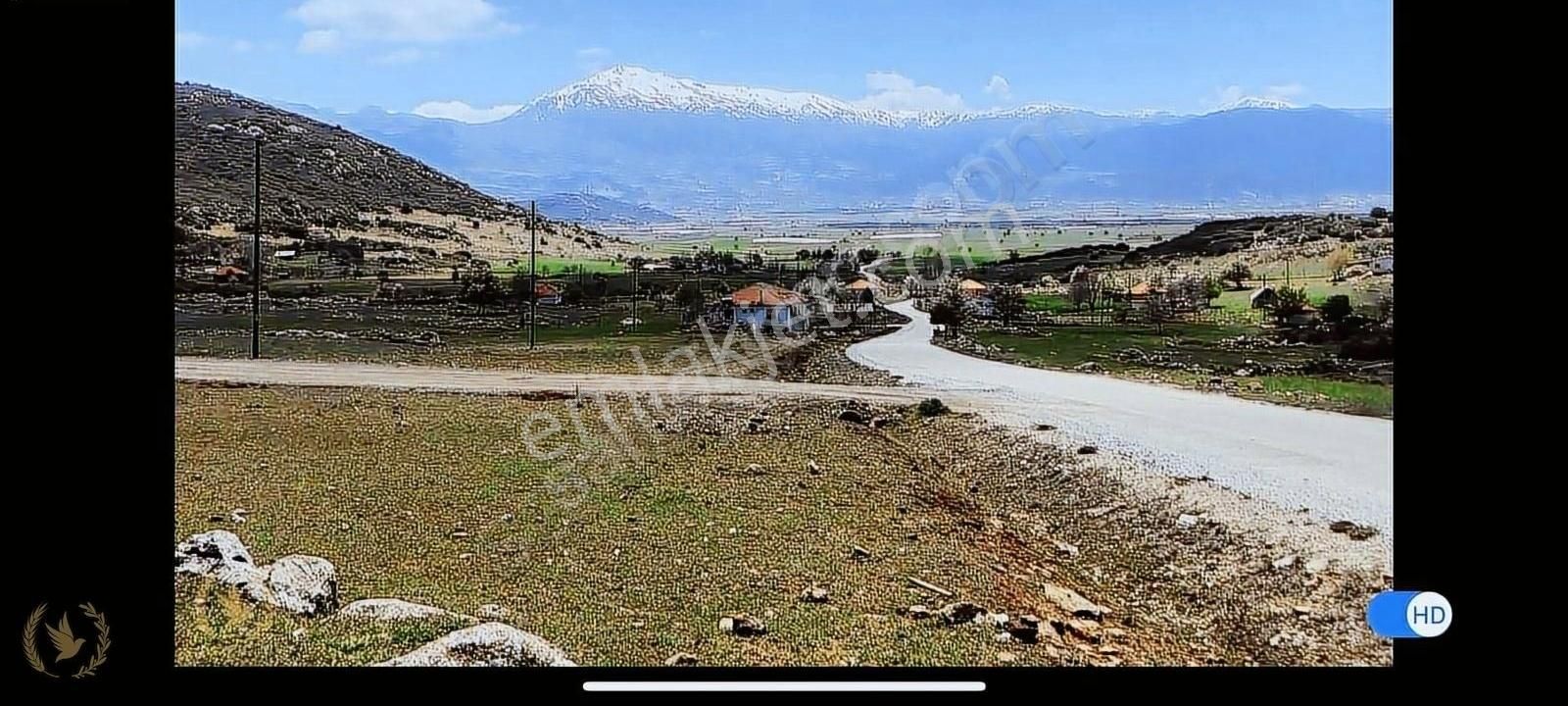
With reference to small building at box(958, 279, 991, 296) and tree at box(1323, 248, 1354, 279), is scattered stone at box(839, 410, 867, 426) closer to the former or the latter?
small building at box(958, 279, 991, 296)

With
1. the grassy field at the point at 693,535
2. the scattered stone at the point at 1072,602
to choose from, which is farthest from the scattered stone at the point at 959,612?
the scattered stone at the point at 1072,602

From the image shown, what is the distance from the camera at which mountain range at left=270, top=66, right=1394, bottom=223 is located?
2.15 m

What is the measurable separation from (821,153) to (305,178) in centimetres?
111

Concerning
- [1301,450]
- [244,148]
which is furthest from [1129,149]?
[244,148]

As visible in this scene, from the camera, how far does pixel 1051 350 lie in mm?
2184

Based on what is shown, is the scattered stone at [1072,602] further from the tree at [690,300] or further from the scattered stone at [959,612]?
the tree at [690,300]
